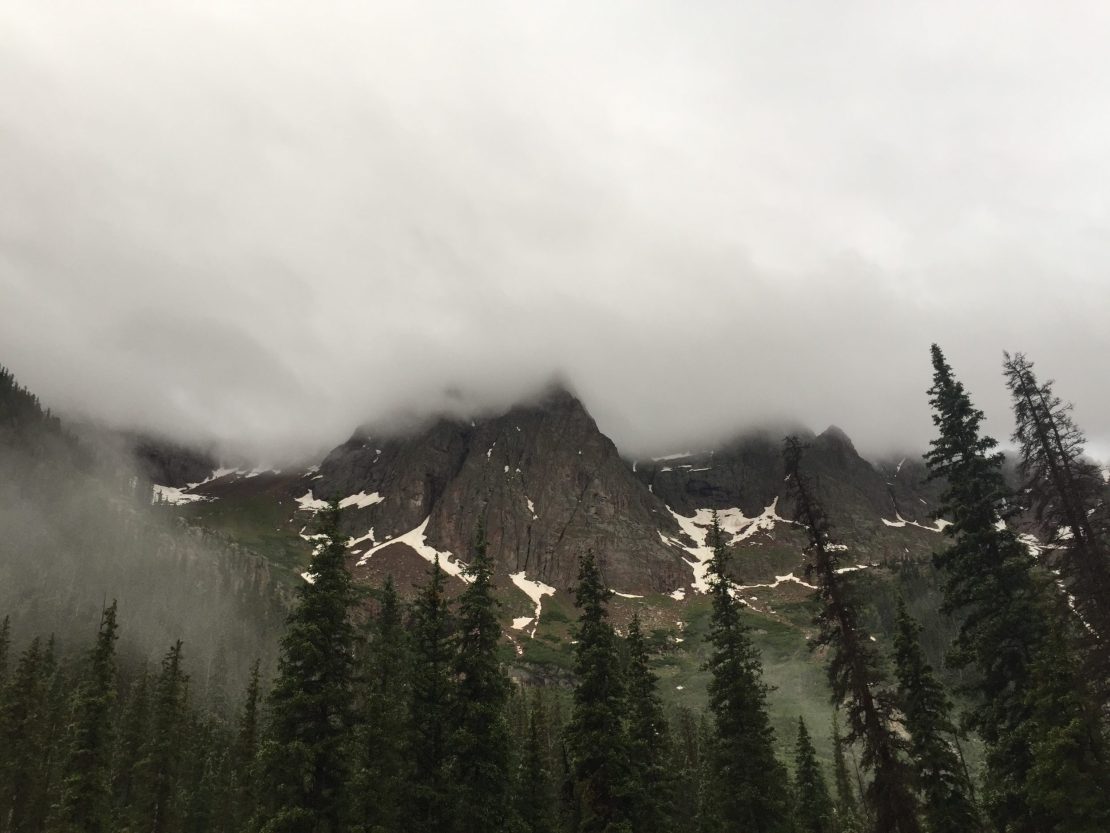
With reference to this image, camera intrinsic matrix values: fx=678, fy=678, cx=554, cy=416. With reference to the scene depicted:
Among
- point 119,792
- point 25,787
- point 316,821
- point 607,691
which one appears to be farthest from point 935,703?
point 119,792

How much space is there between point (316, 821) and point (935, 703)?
2987 centimetres

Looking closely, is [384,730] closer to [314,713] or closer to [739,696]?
[314,713]

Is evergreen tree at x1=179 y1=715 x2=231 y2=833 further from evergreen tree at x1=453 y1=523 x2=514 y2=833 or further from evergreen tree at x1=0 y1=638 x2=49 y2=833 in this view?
evergreen tree at x1=453 y1=523 x2=514 y2=833

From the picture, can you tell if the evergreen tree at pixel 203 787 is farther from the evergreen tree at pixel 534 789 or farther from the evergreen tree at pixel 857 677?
the evergreen tree at pixel 857 677


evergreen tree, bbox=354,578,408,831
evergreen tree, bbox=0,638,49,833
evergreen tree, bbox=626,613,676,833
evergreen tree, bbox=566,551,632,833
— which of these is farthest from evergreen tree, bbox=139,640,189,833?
evergreen tree, bbox=626,613,676,833

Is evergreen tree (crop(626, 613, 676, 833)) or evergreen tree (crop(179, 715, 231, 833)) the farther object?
evergreen tree (crop(179, 715, 231, 833))

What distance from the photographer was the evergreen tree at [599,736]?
31453mm

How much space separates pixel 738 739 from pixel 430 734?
48.4 feet

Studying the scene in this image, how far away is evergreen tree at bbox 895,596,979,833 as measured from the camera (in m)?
33.3

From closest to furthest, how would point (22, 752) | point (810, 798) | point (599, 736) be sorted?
1. point (599, 736)
2. point (22, 752)
3. point (810, 798)

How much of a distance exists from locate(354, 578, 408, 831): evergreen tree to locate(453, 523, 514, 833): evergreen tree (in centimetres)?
312

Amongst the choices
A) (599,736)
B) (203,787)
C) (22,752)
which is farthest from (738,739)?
(22,752)

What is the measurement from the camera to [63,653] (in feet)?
459

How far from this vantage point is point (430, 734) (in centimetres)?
3100
